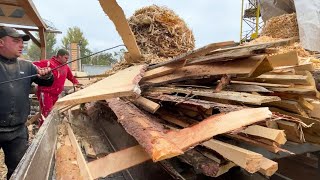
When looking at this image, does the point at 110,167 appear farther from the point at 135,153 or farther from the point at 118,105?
the point at 118,105

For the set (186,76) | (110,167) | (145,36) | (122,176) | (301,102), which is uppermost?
(145,36)

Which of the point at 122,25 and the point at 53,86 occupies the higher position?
the point at 122,25

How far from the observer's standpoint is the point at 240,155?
1.59 meters

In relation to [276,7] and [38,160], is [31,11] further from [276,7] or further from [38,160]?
[276,7]

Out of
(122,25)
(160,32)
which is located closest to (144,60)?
(122,25)

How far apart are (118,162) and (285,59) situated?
130 centimetres

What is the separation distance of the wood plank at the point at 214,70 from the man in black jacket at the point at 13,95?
1.46 meters

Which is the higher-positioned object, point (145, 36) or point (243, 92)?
point (145, 36)

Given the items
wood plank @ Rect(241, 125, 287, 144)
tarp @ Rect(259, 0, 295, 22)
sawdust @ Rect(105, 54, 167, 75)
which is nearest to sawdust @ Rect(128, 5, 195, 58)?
sawdust @ Rect(105, 54, 167, 75)

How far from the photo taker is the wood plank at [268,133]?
162cm

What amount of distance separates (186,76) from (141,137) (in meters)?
0.70

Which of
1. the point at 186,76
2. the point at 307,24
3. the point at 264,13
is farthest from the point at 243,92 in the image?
the point at 264,13

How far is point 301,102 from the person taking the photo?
92.3 inches

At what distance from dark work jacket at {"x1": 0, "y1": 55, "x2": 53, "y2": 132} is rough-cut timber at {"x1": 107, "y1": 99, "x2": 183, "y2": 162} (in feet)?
3.51
